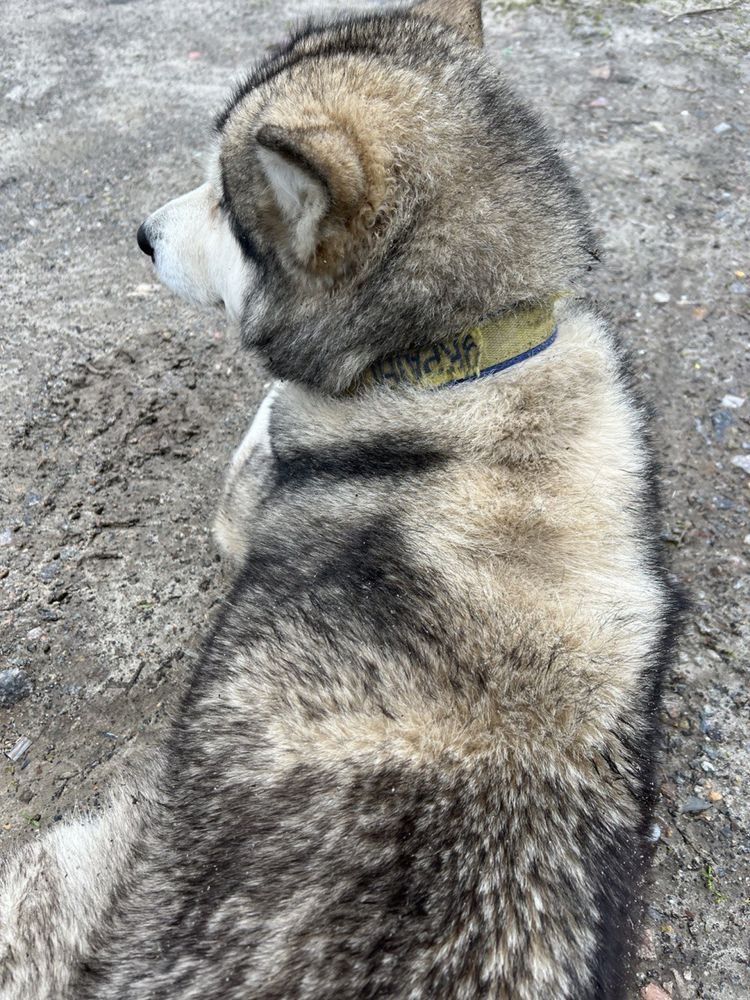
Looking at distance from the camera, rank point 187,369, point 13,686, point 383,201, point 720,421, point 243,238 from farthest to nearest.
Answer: point 187,369 < point 720,421 < point 13,686 < point 243,238 < point 383,201

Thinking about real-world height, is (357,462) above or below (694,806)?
above

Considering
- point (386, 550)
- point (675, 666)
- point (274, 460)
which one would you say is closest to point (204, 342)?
point (274, 460)

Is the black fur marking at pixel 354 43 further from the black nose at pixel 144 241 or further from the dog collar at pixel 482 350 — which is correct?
the dog collar at pixel 482 350

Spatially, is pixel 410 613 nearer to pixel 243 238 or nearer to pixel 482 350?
pixel 482 350

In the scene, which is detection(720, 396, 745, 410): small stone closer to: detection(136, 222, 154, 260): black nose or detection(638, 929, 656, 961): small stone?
detection(638, 929, 656, 961): small stone

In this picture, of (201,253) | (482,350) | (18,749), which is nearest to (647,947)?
(482,350)

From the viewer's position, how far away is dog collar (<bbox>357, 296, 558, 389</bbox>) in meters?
2.33

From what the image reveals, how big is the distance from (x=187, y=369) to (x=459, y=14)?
207 centimetres

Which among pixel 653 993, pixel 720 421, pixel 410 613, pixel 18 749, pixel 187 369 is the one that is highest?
pixel 410 613

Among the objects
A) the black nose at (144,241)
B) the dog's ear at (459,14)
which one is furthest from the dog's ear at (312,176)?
the dog's ear at (459,14)

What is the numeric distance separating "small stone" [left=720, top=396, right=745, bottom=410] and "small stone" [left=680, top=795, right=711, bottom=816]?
203 cm

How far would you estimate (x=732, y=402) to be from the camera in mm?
4012

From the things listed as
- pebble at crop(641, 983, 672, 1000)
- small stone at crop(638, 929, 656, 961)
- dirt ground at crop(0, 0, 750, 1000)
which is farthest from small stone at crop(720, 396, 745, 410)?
pebble at crop(641, 983, 672, 1000)

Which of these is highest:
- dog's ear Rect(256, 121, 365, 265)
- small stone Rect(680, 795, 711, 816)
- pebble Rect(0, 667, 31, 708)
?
dog's ear Rect(256, 121, 365, 265)
